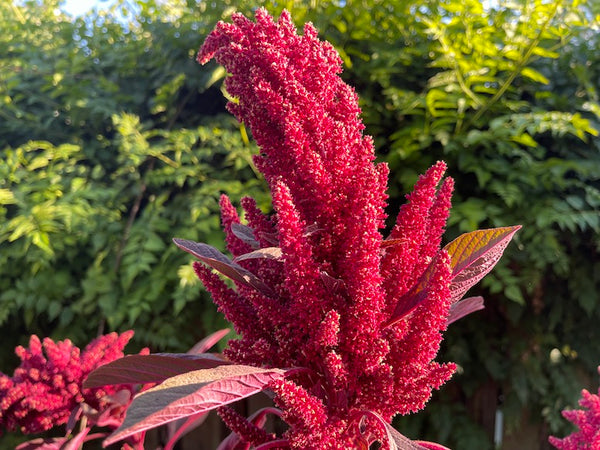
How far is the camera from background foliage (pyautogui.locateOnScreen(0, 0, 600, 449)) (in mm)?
1503

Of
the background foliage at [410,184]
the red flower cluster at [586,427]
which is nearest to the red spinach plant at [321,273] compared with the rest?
the red flower cluster at [586,427]

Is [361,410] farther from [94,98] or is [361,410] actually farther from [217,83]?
[94,98]

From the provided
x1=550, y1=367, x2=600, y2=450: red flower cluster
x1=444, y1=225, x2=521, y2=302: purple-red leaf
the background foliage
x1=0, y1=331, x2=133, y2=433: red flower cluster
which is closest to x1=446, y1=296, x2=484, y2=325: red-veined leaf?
x1=444, y1=225, x2=521, y2=302: purple-red leaf

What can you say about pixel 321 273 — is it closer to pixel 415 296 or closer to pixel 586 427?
pixel 415 296

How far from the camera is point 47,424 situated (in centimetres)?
75

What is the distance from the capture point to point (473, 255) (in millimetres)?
498

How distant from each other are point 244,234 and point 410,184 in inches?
43.3

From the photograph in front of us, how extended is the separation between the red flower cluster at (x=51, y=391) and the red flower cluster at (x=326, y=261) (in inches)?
15.6

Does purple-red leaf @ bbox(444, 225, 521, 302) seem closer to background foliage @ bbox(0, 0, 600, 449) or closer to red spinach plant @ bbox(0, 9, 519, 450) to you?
red spinach plant @ bbox(0, 9, 519, 450)

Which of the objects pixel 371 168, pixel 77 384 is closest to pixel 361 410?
pixel 371 168

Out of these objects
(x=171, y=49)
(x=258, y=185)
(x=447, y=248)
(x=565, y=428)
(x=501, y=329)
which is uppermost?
(x=447, y=248)

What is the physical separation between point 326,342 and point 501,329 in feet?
4.88

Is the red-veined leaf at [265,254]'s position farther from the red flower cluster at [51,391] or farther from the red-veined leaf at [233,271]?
the red flower cluster at [51,391]

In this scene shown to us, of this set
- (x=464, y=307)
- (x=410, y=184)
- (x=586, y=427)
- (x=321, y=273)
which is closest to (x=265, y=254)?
(x=321, y=273)
